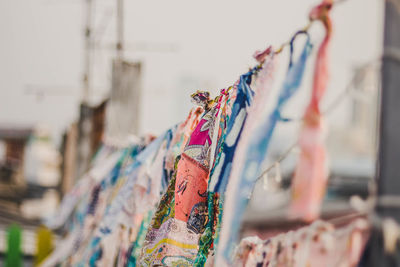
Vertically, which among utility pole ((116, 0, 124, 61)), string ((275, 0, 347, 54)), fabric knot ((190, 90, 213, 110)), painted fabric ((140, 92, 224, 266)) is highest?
utility pole ((116, 0, 124, 61))

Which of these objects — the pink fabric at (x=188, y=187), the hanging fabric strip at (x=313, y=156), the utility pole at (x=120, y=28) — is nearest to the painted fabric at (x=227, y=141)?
the pink fabric at (x=188, y=187)

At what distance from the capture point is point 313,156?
144 centimetres

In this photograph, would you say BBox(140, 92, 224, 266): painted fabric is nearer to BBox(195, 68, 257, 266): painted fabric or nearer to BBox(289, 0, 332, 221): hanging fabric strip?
BBox(195, 68, 257, 266): painted fabric

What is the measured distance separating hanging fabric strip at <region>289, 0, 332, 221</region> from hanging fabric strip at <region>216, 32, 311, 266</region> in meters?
0.09

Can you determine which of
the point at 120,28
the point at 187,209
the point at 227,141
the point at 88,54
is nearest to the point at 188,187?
the point at 187,209

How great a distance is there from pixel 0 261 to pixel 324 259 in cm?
869

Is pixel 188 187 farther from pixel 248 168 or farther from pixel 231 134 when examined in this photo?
pixel 248 168

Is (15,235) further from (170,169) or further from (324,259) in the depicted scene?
(324,259)

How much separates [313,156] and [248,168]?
212 millimetres

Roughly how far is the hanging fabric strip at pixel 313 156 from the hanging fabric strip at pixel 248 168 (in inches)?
3.4

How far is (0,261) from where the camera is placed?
8.81 meters

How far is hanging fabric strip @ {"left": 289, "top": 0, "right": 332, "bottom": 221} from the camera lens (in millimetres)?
1419

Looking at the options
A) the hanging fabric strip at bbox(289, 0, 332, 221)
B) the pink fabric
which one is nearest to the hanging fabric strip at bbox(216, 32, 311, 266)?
the hanging fabric strip at bbox(289, 0, 332, 221)

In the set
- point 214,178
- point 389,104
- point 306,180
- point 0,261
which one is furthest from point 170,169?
point 0,261
